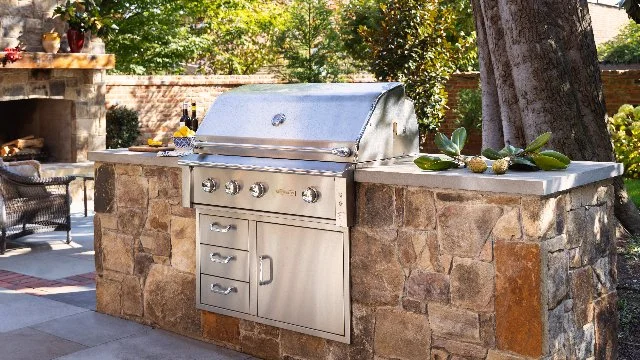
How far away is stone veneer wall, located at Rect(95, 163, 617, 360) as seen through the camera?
362cm

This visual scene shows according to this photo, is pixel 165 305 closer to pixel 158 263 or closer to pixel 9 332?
pixel 158 263

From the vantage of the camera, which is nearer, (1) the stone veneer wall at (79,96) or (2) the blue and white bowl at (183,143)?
(2) the blue and white bowl at (183,143)

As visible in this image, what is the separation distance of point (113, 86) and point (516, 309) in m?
10.4

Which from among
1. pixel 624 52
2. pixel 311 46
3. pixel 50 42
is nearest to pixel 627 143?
pixel 311 46

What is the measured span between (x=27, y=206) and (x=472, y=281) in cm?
491

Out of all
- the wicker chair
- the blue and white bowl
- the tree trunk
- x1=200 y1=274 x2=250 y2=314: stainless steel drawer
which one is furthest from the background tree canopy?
x1=200 y1=274 x2=250 y2=314: stainless steel drawer

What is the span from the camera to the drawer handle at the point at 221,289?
469 centimetres

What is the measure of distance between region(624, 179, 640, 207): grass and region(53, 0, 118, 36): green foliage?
22.8 feet

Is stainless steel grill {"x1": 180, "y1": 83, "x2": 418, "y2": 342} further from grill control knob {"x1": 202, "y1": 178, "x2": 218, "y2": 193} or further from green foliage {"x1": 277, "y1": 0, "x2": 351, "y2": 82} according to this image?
green foliage {"x1": 277, "y1": 0, "x2": 351, "y2": 82}

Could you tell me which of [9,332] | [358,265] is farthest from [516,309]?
[9,332]

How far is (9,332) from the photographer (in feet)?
16.8

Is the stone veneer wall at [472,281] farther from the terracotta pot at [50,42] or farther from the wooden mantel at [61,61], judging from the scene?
the terracotta pot at [50,42]

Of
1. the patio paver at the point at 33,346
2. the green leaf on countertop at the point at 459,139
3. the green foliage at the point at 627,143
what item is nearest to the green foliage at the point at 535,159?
the green leaf on countertop at the point at 459,139

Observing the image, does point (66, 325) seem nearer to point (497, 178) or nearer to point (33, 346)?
point (33, 346)
